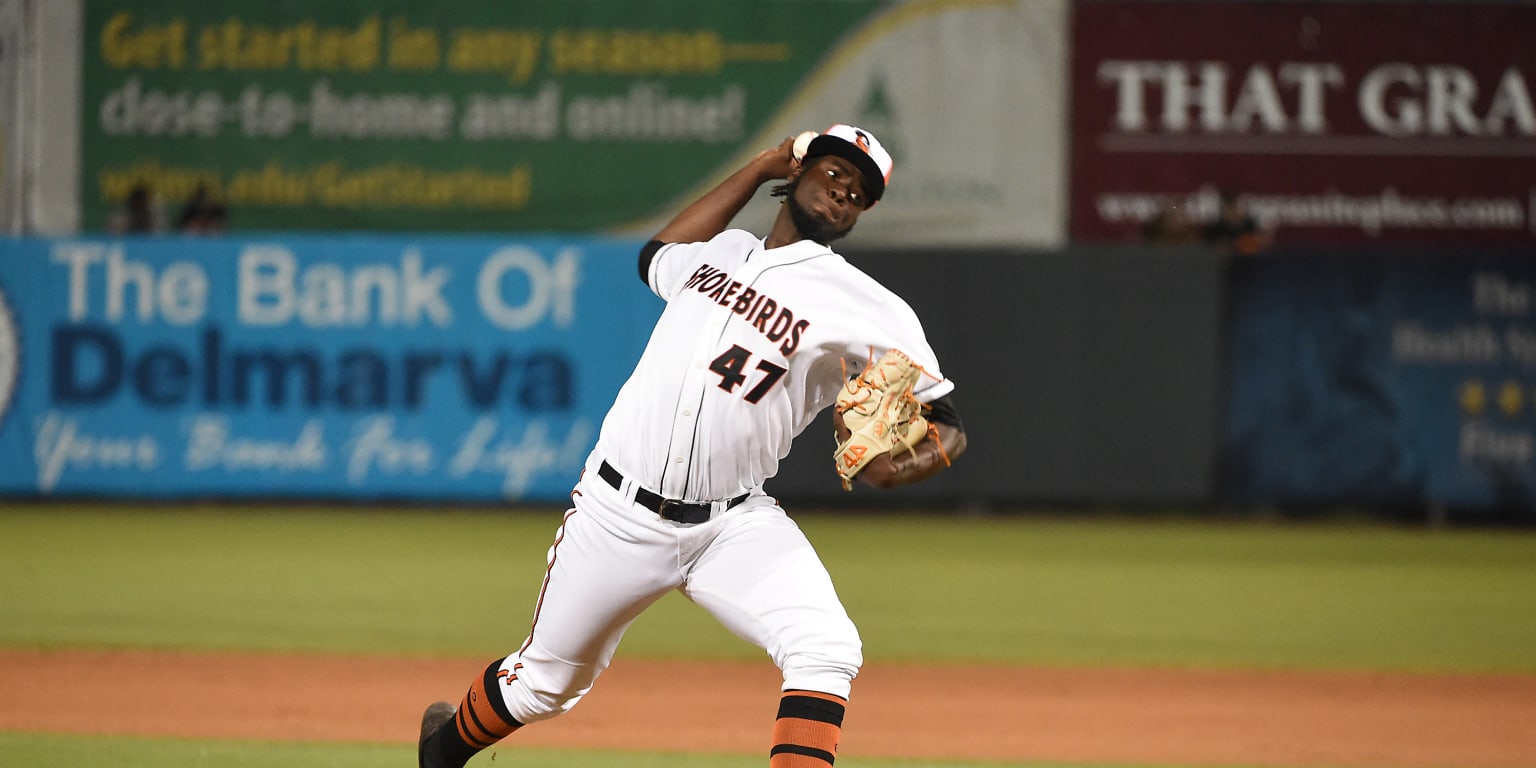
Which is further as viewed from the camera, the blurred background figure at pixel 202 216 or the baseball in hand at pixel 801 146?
the blurred background figure at pixel 202 216

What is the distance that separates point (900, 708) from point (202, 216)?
11245 millimetres

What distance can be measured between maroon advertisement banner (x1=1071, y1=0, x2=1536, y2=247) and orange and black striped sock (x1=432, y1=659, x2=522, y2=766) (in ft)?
49.3

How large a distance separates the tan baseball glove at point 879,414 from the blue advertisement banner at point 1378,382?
1127 cm

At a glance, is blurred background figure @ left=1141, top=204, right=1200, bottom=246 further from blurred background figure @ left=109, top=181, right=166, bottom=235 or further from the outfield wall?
blurred background figure @ left=109, top=181, right=166, bottom=235

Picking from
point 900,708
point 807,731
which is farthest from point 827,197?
point 900,708

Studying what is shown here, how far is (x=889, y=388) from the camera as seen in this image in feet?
14.8

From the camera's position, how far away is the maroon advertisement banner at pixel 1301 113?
1942cm

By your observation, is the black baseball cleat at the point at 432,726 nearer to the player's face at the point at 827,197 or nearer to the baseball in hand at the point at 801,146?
the player's face at the point at 827,197

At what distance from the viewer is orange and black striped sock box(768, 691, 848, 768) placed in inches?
181

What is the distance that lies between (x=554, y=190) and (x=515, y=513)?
5388 millimetres

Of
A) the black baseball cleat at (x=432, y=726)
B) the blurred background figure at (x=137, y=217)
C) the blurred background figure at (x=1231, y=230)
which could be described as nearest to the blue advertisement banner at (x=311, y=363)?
the blurred background figure at (x=137, y=217)

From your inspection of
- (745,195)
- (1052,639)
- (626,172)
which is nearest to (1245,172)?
(626,172)

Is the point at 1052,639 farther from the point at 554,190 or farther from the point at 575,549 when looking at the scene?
the point at 554,190

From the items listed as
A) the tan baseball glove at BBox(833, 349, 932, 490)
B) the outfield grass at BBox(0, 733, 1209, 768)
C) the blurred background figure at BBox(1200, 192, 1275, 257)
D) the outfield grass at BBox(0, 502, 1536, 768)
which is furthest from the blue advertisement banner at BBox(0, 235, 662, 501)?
the tan baseball glove at BBox(833, 349, 932, 490)
